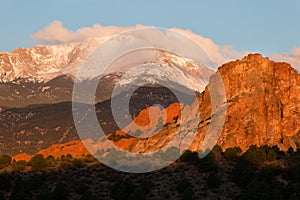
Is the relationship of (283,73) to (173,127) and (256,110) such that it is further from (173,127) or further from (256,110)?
(173,127)

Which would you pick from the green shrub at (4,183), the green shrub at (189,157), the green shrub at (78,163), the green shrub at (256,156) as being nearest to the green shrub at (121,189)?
the green shrub at (189,157)

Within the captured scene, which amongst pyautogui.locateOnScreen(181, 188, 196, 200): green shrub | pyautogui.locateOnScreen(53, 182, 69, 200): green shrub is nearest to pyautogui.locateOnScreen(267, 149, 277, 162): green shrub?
pyautogui.locateOnScreen(181, 188, 196, 200): green shrub

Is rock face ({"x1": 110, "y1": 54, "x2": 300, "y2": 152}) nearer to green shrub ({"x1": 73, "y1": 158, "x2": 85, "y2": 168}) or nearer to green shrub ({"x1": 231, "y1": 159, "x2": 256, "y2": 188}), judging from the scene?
green shrub ({"x1": 73, "y1": 158, "x2": 85, "y2": 168})

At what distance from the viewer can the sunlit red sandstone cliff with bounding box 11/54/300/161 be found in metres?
85.9

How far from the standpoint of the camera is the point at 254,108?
89062 mm

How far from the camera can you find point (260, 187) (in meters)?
59.0

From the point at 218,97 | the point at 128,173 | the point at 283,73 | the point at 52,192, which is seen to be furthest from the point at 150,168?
the point at 283,73

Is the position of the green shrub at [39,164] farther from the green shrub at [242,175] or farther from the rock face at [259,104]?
the green shrub at [242,175]

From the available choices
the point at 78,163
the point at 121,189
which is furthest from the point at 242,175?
the point at 78,163

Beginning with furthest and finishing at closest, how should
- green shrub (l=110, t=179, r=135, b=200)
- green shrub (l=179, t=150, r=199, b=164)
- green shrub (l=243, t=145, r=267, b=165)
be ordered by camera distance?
1. green shrub (l=179, t=150, r=199, b=164)
2. green shrub (l=243, t=145, r=267, b=165)
3. green shrub (l=110, t=179, r=135, b=200)

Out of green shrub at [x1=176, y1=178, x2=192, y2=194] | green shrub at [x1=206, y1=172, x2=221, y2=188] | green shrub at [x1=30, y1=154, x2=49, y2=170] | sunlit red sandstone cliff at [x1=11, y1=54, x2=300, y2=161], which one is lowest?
green shrub at [x1=176, y1=178, x2=192, y2=194]

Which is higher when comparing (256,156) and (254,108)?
(254,108)

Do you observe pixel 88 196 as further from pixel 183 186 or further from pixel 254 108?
pixel 254 108

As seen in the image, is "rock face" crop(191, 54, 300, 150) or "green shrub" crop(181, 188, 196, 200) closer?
"green shrub" crop(181, 188, 196, 200)
